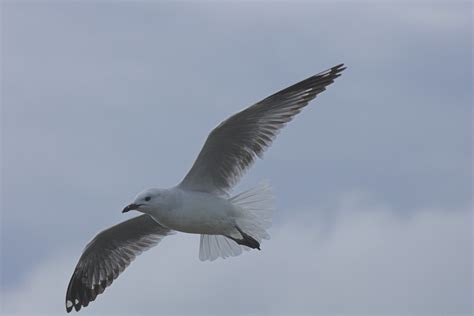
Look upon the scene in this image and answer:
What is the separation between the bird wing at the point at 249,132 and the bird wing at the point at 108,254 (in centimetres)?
139

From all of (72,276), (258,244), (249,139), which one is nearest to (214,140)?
(249,139)

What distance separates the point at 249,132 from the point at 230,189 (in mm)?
575

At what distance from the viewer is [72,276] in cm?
1065

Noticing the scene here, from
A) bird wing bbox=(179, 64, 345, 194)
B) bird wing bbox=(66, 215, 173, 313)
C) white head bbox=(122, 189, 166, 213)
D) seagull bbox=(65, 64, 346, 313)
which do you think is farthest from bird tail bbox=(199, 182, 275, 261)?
bird wing bbox=(66, 215, 173, 313)

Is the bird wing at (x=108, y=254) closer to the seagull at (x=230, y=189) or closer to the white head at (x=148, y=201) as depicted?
the seagull at (x=230, y=189)

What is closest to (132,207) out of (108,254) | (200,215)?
(200,215)

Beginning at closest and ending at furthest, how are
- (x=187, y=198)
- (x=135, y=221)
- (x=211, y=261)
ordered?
1. (x=187, y=198)
2. (x=211, y=261)
3. (x=135, y=221)

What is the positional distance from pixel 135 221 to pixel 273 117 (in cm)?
206

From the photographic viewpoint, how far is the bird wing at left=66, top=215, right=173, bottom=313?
10.2 meters

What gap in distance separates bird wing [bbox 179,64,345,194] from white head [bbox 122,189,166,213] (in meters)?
0.43

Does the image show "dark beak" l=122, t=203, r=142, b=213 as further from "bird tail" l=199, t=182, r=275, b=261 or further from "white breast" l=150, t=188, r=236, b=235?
"bird tail" l=199, t=182, r=275, b=261

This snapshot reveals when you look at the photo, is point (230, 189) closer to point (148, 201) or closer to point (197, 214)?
point (197, 214)

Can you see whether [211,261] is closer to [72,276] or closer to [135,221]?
[135,221]

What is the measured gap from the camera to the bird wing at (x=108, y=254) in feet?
33.5
